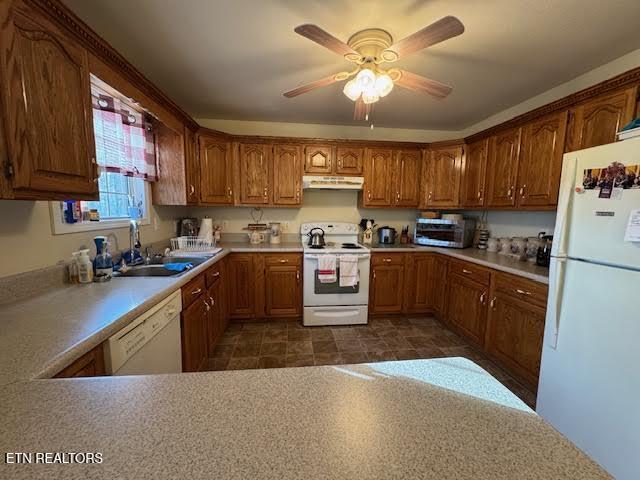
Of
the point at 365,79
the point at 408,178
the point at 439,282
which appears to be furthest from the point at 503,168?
the point at 365,79

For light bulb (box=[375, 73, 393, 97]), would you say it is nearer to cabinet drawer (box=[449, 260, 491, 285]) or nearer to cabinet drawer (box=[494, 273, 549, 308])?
cabinet drawer (box=[494, 273, 549, 308])

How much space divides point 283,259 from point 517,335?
88.3 inches

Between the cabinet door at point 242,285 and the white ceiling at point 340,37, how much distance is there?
1.69 m

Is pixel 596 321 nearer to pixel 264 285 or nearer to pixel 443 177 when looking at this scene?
pixel 443 177

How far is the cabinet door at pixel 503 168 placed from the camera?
2424mm

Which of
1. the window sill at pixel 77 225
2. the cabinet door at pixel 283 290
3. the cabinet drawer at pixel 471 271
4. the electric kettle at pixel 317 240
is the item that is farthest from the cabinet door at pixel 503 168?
the window sill at pixel 77 225

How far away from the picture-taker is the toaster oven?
3.11m

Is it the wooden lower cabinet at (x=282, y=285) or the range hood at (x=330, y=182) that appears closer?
the wooden lower cabinet at (x=282, y=285)

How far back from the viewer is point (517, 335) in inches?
80.7

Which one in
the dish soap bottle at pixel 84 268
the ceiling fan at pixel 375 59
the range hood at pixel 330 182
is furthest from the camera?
the range hood at pixel 330 182

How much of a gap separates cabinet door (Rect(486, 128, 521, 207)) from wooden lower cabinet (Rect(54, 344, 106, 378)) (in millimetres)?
3076

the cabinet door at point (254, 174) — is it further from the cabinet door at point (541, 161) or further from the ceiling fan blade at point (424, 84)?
the cabinet door at point (541, 161)

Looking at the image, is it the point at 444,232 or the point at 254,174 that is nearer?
the point at 254,174

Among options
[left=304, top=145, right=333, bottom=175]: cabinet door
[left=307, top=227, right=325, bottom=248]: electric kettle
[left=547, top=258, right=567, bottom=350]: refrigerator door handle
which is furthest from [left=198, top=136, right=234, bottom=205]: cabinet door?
[left=547, top=258, right=567, bottom=350]: refrigerator door handle
